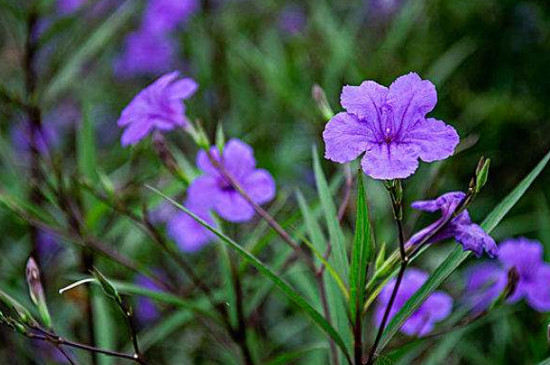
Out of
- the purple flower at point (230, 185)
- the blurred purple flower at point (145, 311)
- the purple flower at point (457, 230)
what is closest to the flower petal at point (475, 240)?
the purple flower at point (457, 230)

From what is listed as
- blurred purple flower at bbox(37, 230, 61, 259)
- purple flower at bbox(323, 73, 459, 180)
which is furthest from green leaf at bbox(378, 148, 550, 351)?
blurred purple flower at bbox(37, 230, 61, 259)

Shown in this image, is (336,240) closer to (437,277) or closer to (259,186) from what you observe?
(437,277)

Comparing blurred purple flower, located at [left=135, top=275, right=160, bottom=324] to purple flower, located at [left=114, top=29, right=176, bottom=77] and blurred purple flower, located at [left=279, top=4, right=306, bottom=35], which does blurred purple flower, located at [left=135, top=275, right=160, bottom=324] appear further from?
blurred purple flower, located at [left=279, top=4, right=306, bottom=35]

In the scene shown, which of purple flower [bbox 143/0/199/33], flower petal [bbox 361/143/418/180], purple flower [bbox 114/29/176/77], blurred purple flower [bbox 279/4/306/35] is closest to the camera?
flower petal [bbox 361/143/418/180]

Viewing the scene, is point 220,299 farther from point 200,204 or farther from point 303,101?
point 303,101

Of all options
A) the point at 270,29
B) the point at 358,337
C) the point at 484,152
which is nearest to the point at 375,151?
the point at 358,337

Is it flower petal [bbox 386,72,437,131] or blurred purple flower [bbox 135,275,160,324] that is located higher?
flower petal [bbox 386,72,437,131]

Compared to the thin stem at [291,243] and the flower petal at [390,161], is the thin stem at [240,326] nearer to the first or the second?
the thin stem at [291,243]
